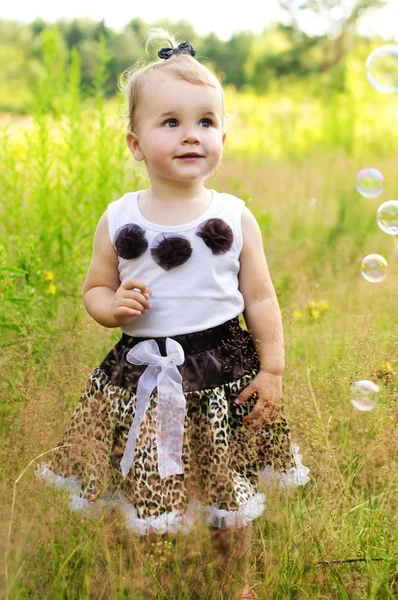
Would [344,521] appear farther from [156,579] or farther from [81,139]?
[81,139]

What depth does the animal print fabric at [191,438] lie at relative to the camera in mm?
1787

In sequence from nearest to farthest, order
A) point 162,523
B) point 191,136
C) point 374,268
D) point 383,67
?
point 162,523 → point 191,136 → point 374,268 → point 383,67

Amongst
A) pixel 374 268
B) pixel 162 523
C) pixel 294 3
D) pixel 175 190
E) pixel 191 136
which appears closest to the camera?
pixel 162 523

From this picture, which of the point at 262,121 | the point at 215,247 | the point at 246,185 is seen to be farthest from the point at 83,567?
the point at 262,121

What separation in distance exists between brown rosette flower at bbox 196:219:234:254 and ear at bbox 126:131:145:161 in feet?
0.93

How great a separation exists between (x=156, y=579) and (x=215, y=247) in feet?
2.81

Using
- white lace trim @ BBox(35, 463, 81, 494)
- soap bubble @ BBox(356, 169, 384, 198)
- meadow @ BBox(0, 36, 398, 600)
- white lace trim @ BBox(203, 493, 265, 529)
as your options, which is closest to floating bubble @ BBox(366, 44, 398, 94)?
soap bubble @ BBox(356, 169, 384, 198)

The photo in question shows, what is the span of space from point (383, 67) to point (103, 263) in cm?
229

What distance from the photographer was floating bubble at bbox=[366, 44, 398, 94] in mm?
3482

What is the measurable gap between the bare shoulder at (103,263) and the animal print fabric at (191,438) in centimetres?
17

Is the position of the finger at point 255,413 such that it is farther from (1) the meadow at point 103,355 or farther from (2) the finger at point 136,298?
(2) the finger at point 136,298

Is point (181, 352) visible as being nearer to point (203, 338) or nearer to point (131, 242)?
point (203, 338)

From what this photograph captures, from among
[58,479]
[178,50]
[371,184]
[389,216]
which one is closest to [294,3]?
[371,184]

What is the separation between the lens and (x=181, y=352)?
1830mm
